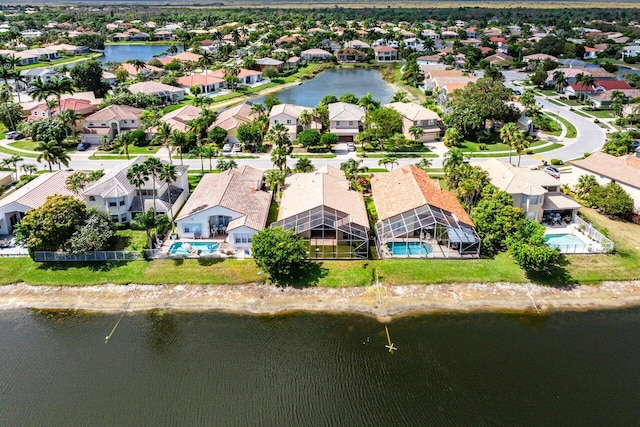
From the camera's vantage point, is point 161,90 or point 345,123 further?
point 161,90

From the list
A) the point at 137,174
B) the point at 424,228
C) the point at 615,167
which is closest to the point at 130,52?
the point at 137,174

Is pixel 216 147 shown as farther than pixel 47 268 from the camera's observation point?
Yes

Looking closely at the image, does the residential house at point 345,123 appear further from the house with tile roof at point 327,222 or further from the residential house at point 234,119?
the house with tile roof at point 327,222

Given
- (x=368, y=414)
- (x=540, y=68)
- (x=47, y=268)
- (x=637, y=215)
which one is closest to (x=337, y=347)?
(x=368, y=414)

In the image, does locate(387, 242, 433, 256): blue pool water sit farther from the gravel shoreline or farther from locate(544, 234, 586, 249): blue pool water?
locate(544, 234, 586, 249): blue pool water

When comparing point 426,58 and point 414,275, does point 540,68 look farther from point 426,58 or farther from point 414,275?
point 414,275

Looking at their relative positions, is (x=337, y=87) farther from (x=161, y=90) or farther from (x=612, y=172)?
(x=612, y=172)

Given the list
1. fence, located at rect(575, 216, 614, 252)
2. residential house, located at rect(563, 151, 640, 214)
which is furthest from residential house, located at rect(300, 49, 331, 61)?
fence, located at rect(575, 216, 614, 252)
